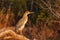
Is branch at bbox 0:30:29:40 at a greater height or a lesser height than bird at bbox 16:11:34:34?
lesser

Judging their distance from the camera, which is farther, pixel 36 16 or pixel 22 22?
pixel 36 16

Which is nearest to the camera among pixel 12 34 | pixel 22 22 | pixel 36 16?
pixel 12 34

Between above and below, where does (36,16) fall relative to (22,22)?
above

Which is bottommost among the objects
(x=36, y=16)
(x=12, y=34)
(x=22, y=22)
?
(x=12, y=34)

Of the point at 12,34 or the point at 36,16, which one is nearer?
the point at 12,34

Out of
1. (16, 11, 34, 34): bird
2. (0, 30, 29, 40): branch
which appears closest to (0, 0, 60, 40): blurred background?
(16, 11, 34, 34): bird

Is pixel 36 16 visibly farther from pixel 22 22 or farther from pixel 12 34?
pixel 12 34

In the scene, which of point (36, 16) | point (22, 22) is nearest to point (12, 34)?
point (22, 22)

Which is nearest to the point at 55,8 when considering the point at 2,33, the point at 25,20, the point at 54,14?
the point at 54,14

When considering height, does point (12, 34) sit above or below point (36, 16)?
below

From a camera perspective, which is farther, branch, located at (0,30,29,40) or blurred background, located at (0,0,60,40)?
blurred background, located at (0,0,60,40)

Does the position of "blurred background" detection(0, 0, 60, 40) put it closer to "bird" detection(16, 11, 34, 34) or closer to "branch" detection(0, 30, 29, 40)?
"bird" detection(16, 11, 34, 34)

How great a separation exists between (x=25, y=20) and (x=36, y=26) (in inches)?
11.6

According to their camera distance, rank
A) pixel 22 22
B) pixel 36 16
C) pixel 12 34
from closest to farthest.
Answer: pixel 12 34 → pixel 22 22 → pixel 36 16
